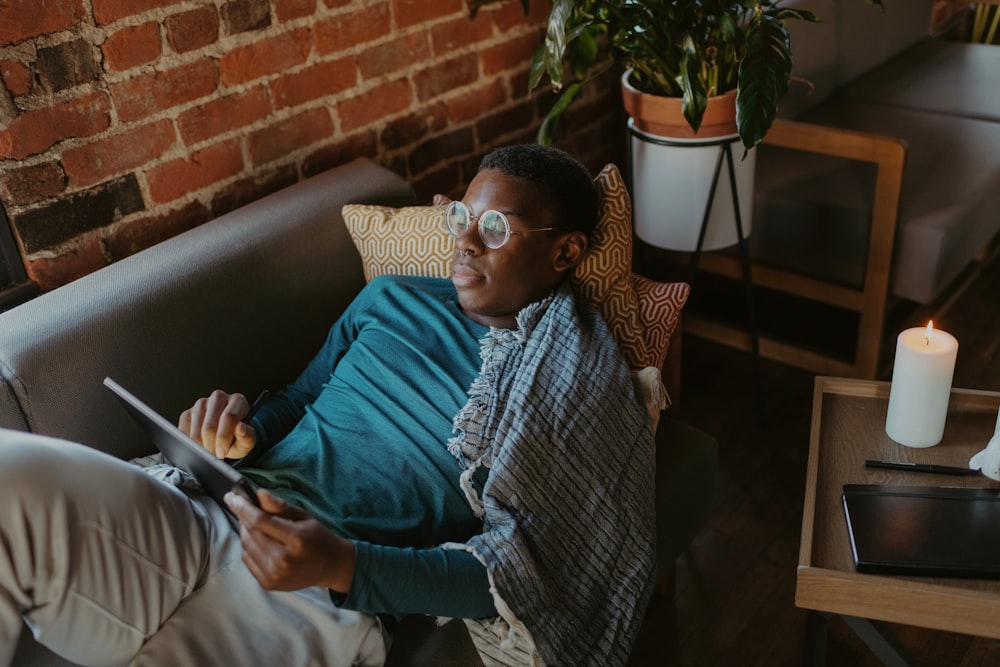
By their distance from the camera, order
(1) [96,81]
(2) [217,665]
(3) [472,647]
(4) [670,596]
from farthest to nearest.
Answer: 1. (4) [670,596]
2. (1) [96,81]
3. (3) [472,647]
4. (2) [217,665]

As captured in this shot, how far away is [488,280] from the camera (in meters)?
1.57

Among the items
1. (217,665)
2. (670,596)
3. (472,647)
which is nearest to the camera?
(217,665)

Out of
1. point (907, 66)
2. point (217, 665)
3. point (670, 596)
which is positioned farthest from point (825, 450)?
point (907, 66)

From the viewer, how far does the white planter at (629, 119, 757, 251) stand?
7.25 feet

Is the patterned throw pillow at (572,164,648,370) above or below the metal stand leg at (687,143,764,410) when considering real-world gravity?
above

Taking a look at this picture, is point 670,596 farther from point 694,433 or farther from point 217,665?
point 217,665

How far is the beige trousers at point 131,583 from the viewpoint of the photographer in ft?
3.69

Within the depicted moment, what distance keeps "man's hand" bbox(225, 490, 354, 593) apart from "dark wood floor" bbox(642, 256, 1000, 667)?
857 mm

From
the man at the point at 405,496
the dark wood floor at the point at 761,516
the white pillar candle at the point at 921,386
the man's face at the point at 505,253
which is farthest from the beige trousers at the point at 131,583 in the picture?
the white pillar candle at the point at 921,386

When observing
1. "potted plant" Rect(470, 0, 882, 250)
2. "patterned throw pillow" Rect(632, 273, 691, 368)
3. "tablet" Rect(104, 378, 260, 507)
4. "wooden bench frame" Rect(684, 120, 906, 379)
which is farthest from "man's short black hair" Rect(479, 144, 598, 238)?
"wooden bench frame" Rect(684, 120, 906, 379)

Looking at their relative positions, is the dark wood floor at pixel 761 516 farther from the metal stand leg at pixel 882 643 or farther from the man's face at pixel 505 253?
the man's face at pixel 505 253

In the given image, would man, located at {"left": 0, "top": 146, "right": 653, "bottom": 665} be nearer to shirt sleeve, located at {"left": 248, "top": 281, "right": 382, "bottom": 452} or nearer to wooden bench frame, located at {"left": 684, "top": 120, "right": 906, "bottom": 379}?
shirt sleeve, located at {"left": 248, "top": 281, "right": 382, "bottom": 452}

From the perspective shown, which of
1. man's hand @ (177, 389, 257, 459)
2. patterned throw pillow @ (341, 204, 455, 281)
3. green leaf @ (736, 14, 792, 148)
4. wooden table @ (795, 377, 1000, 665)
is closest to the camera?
wooden table @ (795, 377, 1000, 665)

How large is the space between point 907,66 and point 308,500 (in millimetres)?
2881
